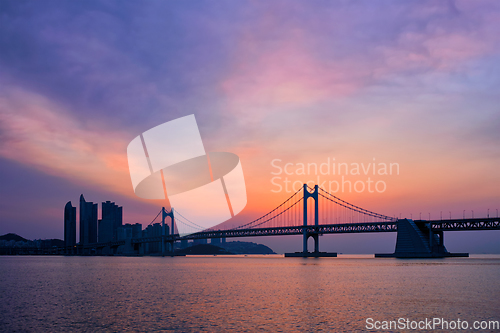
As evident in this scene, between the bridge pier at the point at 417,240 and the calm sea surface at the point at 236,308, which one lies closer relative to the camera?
the calm sea surface at the point at 236,308

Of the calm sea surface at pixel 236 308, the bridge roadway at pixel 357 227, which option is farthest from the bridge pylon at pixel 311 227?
the calm sea surface at pixel 236 308

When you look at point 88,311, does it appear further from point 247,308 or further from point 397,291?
point 397,291

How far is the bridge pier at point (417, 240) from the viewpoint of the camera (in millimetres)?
89000

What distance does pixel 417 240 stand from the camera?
89.2m

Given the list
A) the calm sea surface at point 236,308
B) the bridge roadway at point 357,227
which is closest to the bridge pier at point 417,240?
the bridge roadway at point 357,227

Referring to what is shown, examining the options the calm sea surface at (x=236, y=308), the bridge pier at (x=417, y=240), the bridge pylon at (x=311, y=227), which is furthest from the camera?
the bridge pylon at (x=311, y=227)

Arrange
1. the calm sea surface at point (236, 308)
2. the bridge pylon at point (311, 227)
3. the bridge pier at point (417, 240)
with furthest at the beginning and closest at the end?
the bridge pylon at point (311, 227)
the bridge pier at point (417, 240)
the calm sea surface at point (236, 308)

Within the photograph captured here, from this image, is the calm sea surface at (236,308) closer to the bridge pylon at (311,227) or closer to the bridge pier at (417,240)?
the bridge pier at (417,240)

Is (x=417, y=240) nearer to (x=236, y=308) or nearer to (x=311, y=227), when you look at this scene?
(x=311, y=227)

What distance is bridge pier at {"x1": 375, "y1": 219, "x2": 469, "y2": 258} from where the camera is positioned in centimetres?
8900

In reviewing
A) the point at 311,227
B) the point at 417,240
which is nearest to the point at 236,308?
the point at 417,240

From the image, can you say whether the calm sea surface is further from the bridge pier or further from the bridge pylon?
the bridge pylon

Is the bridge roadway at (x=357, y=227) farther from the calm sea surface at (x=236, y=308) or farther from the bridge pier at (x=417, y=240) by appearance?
the calm sea surface at (x=236, y=308)

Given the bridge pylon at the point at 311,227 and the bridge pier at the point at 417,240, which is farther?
the bridge pylon at the point at 311,227
